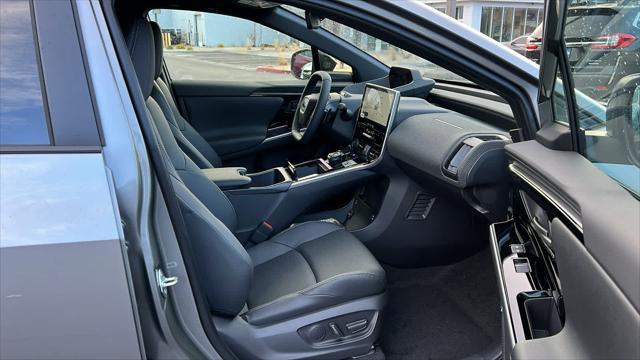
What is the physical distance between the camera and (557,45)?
1344mm

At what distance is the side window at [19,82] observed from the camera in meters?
1.06

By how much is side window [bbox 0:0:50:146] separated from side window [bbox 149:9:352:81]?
2.26m

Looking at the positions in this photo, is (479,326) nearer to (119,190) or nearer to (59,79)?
(119,190)

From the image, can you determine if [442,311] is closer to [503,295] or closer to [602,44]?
[503,295]

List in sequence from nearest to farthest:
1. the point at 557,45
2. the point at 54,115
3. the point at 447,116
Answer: the point at 54,115 < the point at 557,45 < the point at 447,116

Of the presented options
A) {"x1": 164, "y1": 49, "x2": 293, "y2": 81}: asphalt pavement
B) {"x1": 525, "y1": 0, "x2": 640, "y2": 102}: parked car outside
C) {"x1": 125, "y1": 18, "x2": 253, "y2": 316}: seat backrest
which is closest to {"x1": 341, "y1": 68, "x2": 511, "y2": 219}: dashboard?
{"x1": 525, "y1": 0, "x2": 640, "y2": 102}: parked car outside

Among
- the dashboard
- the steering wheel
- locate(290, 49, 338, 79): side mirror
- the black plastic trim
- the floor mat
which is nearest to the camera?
the black plastic trim

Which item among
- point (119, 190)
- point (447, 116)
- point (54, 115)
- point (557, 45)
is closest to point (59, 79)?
Answer: point (54, 115)

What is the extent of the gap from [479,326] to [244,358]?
1120 millimetres

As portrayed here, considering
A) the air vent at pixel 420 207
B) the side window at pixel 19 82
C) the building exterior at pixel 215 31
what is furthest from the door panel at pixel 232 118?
the side window at pixel 19 82

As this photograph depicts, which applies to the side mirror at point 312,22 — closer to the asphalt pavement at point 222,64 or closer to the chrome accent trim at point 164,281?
the asphalt pavement at point 222,64

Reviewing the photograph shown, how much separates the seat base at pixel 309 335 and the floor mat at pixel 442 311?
12.3 inches

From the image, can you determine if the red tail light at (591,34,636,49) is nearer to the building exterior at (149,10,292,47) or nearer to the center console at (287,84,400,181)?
the center console at (287,84,400,181)

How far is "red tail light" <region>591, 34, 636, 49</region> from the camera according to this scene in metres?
1.10
